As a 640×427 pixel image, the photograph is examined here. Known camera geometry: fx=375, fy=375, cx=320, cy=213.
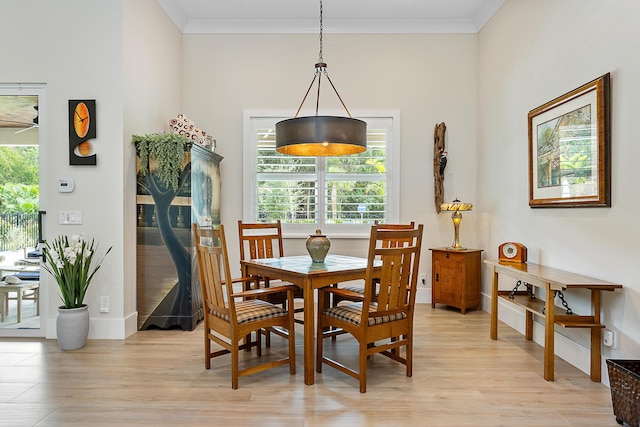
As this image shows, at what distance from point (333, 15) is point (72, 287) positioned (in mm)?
3988

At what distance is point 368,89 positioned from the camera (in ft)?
15.5

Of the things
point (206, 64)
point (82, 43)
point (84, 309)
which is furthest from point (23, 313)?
point (206, 64)

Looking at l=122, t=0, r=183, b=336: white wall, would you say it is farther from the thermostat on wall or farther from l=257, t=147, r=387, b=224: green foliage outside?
l=257, t=147, r=387, b=224: green foliage outside

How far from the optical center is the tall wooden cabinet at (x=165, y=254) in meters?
3.60

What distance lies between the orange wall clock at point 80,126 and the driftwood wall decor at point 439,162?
12.1ft

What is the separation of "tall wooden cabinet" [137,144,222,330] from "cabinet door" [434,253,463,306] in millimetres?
2738

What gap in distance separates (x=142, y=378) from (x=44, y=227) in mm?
1817

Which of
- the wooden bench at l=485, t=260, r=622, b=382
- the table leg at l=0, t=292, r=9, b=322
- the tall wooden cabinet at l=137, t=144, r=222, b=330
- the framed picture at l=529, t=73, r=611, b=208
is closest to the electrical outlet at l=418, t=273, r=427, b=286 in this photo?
the framed picture at l=529, t=73, r=611, b=208

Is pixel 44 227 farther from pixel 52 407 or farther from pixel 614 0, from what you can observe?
pixel 614 0

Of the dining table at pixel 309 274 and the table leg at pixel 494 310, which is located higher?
the dining table at pixel 309 274

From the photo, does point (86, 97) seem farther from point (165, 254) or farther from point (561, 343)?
point (561, 343)

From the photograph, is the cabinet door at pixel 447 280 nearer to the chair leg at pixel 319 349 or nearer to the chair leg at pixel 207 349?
the chair leg at pixel 319 349

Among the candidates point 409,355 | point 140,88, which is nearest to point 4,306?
point 140,88

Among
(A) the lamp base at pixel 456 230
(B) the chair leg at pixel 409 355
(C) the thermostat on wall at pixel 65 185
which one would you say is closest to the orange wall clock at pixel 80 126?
(C) the thermostat on wall at pixel 65 185
